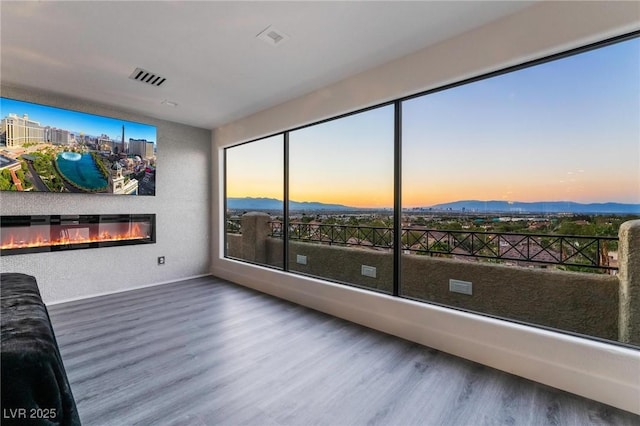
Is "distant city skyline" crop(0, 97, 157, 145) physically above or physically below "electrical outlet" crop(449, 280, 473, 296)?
above

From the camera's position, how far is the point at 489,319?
225 centimetres

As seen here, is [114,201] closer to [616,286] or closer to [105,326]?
[105,326]

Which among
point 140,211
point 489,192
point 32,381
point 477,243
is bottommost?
point 32,381

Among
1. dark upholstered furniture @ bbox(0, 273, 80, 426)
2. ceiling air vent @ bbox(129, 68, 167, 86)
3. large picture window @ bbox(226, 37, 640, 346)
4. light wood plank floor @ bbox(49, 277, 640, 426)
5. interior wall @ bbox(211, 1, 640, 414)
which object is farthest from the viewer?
ceiling air vent @ bbox(129, 68, 167, 86)

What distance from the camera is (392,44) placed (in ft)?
8.16

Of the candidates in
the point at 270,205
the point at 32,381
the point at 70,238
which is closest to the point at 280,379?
the point at 32,381

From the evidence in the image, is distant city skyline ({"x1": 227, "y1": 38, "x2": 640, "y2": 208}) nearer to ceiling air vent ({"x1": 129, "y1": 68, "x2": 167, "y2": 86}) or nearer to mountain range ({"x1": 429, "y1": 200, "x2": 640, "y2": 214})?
mountain range ({"x1": 429, "y1": 200, "x2": 640, "y2": 214})

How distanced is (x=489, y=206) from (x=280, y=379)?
279cm

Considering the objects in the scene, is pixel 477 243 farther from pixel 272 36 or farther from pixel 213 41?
pixel 213 41

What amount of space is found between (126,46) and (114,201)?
2426 mm

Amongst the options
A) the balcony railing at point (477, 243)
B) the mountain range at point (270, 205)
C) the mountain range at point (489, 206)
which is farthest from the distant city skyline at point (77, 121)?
the balcony railing at point (477, 243)

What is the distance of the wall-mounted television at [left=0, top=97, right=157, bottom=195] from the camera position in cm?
329

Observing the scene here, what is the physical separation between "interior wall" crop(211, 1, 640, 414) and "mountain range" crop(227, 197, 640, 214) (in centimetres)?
112

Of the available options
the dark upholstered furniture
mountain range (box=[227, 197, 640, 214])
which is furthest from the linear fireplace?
the dark upholstered furniture
